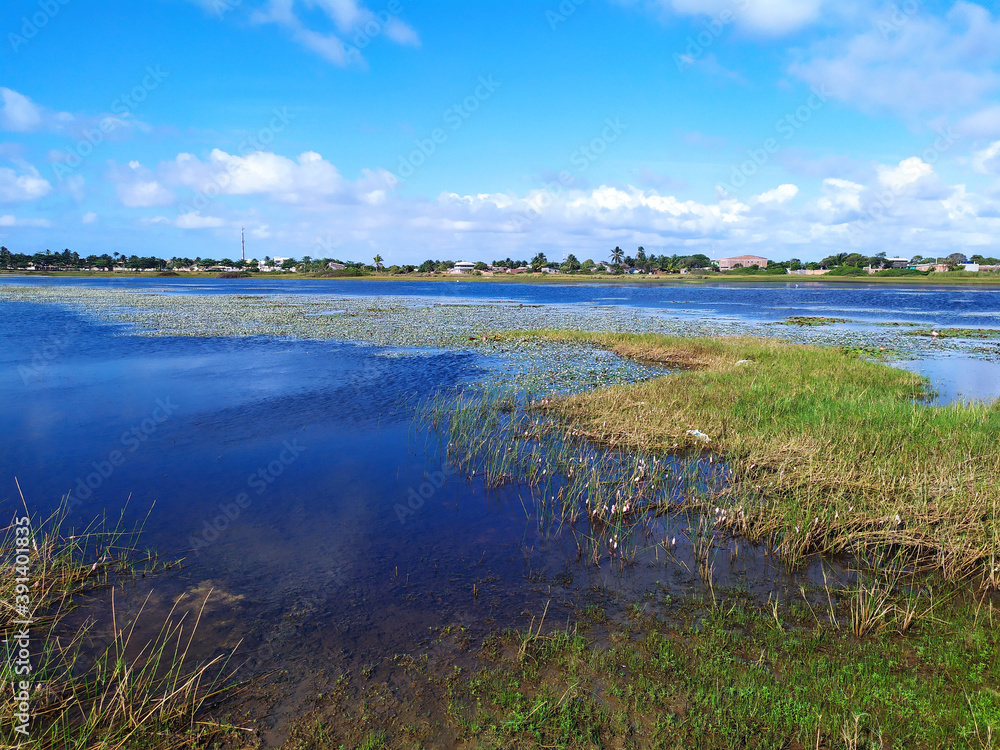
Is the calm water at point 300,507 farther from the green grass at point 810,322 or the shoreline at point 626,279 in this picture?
the shoreline at point 626,279

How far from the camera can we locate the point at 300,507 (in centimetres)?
1103

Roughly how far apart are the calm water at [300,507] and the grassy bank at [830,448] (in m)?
1.91

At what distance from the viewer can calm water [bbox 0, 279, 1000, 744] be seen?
291 inches

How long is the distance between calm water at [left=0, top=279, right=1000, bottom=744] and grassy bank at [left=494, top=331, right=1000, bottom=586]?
1911mm

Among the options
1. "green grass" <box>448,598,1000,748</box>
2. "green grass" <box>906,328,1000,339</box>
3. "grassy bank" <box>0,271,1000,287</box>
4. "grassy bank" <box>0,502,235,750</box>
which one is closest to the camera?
"grassy bank" <box>0,502,235,750</box>

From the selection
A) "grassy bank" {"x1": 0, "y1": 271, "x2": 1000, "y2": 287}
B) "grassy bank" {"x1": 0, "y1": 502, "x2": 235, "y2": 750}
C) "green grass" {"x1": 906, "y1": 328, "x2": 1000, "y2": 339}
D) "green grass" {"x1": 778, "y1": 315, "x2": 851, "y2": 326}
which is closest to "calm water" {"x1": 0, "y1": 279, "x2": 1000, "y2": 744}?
"grassy bank" {"x1": 0, "y1": 502, "x2": 235, "y2": 750}

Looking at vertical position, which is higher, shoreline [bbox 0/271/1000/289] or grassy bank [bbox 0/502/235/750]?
shoreline [bbox 0/271/1000/289]

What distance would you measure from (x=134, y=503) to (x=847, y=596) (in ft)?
41.8

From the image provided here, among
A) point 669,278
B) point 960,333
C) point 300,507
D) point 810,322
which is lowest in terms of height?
point 300,507

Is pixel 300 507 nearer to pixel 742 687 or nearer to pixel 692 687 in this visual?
pixel 692 687

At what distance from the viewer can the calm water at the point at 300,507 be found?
7.39 m

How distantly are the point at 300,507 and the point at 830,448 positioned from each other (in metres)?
11.3

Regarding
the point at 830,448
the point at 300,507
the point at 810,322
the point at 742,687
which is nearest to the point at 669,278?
the point at 810,322

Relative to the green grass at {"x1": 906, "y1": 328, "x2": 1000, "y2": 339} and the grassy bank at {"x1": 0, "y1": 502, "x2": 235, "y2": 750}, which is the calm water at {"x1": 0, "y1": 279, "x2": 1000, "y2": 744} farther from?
the green grass at {"x1": 906, "y1": 328, "x2": 1000, "y2": 339}
